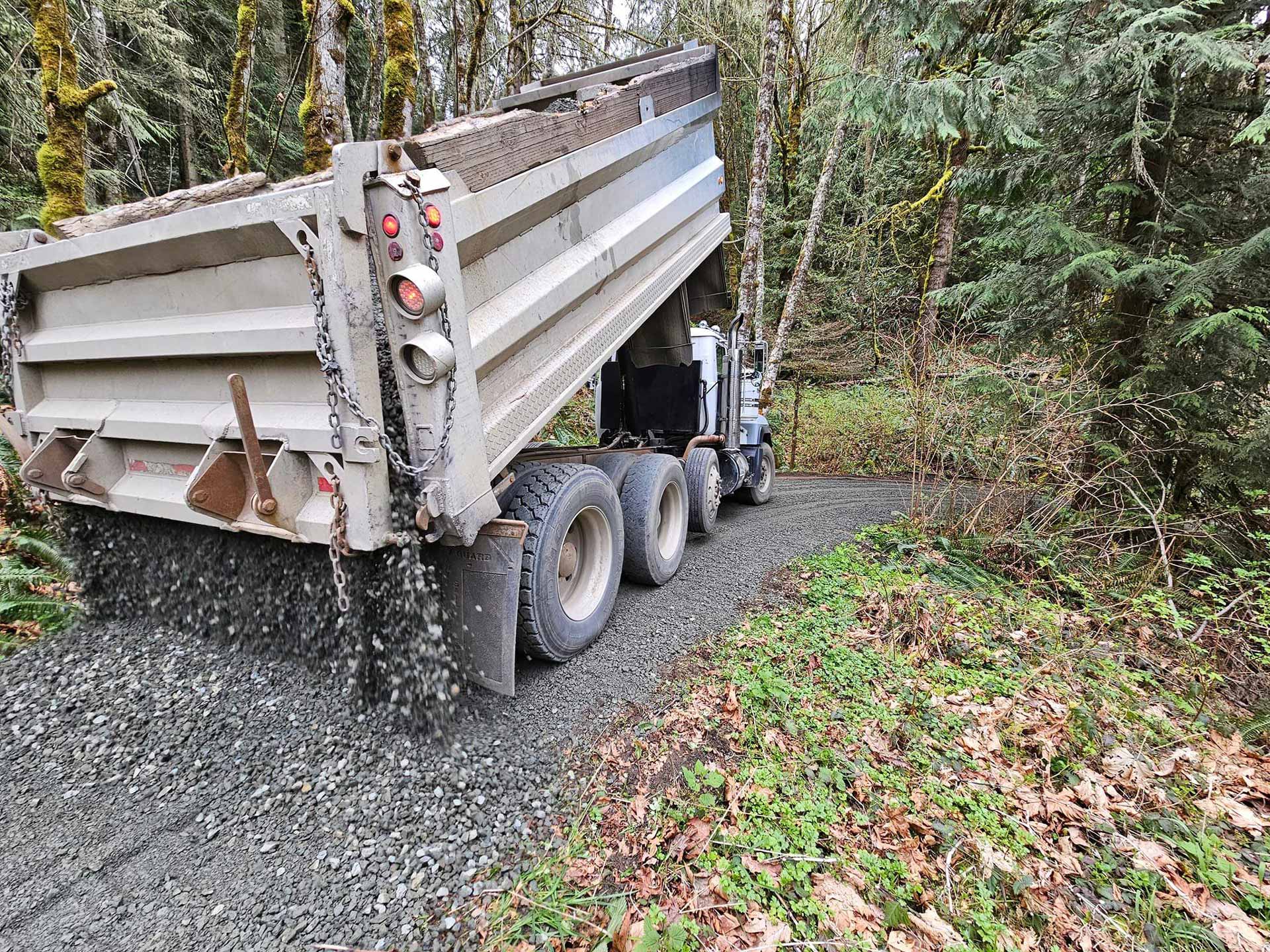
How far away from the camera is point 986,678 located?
9.44 ft

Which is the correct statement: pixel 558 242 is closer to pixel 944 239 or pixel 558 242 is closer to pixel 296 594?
pixel 296 594

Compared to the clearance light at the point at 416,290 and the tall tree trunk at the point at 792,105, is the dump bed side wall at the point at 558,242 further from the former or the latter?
the tall tree trunk at the point at 792,105

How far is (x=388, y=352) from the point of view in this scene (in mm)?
1957

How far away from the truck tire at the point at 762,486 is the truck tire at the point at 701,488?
1.52m

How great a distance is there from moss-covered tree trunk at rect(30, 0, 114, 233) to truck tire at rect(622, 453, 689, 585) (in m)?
4.46

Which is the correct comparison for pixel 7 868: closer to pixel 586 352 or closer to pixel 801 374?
pixel 586 352

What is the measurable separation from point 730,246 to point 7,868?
56.5 ft

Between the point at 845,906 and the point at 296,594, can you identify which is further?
the point at 296,594

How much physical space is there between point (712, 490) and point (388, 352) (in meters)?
3.46

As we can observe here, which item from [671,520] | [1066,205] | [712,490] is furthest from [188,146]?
[1066,205]

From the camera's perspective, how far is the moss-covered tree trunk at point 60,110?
3.79 meters

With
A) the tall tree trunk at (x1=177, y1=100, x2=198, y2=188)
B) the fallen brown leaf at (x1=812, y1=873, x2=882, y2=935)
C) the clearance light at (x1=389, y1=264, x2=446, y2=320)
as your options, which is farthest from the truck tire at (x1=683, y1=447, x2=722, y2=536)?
the tall tree trunk at (x1=177, y1=100, x2=198, y2=188)

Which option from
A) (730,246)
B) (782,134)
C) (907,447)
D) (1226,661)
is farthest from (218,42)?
(1226,661)

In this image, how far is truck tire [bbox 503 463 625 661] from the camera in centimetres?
254
